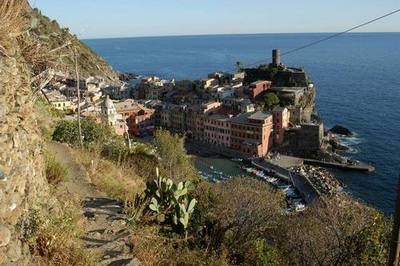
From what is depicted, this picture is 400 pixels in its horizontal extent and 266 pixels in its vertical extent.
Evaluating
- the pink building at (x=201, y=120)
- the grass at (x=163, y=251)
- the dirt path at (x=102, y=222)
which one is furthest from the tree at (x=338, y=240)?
the pink building at (x=201, y=120)

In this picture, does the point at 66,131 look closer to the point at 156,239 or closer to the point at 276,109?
the point at 156,239

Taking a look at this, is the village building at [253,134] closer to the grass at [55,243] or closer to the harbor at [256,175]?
the harbor at [256,175]

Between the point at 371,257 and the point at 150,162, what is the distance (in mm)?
8453

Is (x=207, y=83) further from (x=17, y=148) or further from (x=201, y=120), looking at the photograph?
(x=17, y=148)

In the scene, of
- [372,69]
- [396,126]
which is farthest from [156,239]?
[372,69]

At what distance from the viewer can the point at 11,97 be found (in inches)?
198

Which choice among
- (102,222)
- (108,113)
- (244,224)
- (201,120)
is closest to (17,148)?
(102,222)

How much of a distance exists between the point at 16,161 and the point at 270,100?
173 feet

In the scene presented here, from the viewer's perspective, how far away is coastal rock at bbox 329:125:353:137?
2090 inches

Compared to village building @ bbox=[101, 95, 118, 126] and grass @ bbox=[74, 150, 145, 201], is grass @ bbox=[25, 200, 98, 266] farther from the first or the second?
village building @ bbox=[101, 95, 118, 126]

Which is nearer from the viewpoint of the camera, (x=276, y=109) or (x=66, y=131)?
(x=66, y=131)

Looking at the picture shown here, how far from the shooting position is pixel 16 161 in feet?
15.9

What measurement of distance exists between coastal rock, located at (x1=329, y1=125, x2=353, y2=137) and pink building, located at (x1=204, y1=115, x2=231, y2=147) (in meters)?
13.9

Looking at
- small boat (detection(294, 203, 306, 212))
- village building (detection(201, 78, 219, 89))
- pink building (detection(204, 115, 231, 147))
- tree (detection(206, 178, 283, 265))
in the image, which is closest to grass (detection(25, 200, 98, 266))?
tree (detection(206, 178, 283, 265))
